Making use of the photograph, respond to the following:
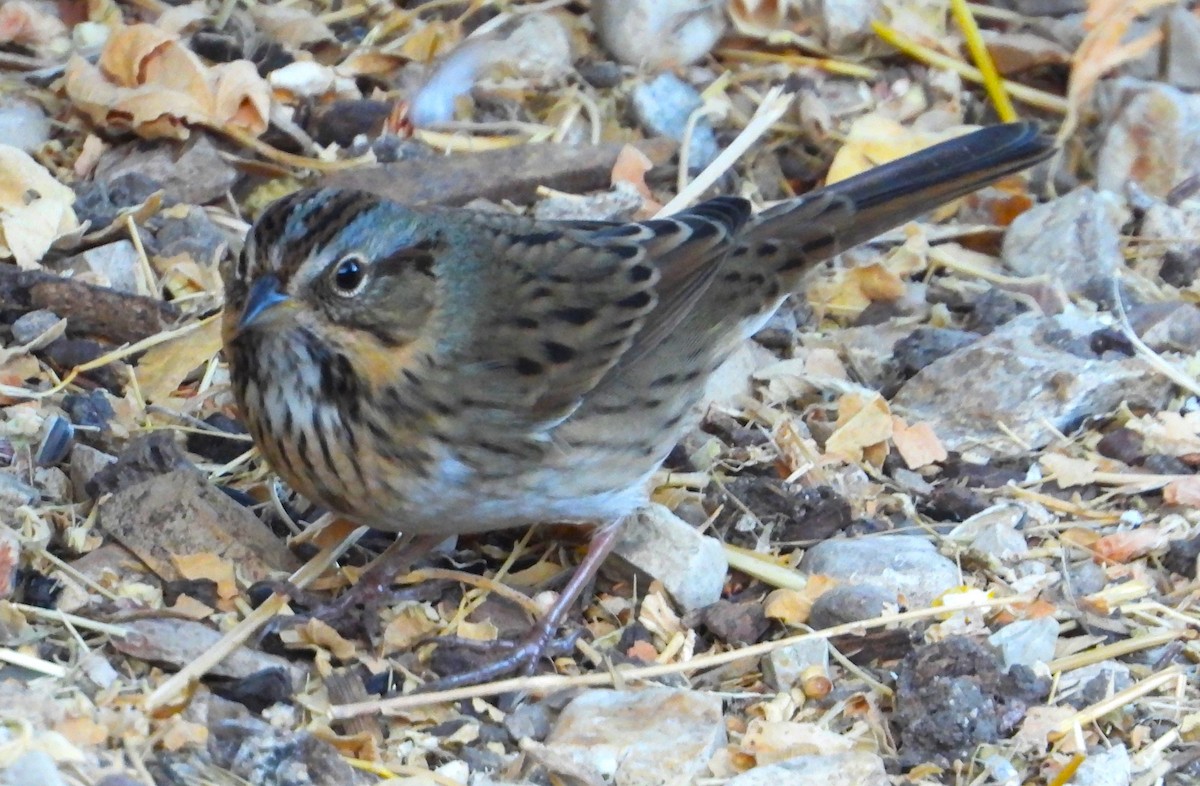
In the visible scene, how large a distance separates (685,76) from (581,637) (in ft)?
9.12

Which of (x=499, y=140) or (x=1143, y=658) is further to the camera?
(x=499, y=140)

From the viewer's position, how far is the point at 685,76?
21.4 ft

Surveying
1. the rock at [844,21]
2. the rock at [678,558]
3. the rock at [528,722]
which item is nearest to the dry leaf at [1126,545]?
the rock at [678,558]

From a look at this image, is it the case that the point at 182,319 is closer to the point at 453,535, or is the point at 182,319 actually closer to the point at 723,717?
the point at 453,535

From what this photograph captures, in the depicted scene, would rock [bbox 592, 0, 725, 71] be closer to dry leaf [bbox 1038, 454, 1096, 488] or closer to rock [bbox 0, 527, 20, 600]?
dry leaf [bbox 1038, 454, 1096, 488]

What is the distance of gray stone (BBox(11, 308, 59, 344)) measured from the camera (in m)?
4.93

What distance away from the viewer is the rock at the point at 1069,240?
19.2 feet

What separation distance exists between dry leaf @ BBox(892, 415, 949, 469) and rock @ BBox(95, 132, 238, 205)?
7.14 feet

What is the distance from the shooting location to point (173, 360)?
16.5ft

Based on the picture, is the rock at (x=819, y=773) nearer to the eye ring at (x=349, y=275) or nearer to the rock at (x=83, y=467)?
the eye ring at (x=349, y=275)

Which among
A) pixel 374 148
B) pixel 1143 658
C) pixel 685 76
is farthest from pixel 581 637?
pixel 685 76

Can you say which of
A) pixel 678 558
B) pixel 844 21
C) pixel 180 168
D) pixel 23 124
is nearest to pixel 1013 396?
pixel 678 558

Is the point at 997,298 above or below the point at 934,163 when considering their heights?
below

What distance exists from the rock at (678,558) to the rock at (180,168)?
1.88 m
